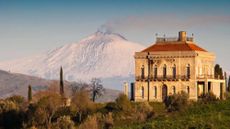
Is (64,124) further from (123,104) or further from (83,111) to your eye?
(123,104)

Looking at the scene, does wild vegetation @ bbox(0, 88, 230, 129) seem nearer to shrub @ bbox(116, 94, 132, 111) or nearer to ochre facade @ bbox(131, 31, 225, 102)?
shrub @ bbox(116, 94, 132, 111)

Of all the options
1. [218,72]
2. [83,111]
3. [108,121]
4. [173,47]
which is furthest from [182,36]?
[108,121]

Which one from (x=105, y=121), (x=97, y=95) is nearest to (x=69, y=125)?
(x=105, y=121)

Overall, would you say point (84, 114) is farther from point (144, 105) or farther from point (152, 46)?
point (152, 46)

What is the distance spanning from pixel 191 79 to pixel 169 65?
3390 mm

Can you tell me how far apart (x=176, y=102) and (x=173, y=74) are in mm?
12052

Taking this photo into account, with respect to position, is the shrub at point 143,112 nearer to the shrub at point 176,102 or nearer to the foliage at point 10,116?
the shrub at point 176,102

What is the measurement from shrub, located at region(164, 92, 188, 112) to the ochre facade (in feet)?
28.3

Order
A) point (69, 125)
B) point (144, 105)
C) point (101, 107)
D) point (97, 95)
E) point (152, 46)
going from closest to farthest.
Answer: point (69, 125) < point (144, 105) < point (101, 107) < point (152, 46) < point (97, 95)

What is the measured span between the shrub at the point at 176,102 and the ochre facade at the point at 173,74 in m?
8.63

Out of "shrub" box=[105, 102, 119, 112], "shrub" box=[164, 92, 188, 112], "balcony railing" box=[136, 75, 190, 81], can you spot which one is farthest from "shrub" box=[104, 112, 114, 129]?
"balcony railing" box=[136, 75, 190, 81]

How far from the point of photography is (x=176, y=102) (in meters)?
85.1

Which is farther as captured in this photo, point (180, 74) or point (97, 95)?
point (97, 95)

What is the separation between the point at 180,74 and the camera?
316ft
